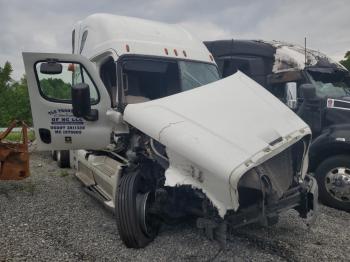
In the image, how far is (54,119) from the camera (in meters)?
4.96

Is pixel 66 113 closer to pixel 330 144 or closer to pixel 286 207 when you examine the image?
pixel 286 207

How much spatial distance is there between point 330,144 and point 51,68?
388 cm

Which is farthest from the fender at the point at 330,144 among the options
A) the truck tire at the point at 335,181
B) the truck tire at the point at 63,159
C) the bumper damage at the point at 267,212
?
the truck tire at the point at 63,159

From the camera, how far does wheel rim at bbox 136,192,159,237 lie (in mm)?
3992

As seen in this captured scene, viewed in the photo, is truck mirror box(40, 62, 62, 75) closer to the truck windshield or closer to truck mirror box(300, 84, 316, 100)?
the truck windshield

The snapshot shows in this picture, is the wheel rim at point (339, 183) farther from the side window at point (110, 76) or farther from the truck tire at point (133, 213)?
the side window at point (110, 76)

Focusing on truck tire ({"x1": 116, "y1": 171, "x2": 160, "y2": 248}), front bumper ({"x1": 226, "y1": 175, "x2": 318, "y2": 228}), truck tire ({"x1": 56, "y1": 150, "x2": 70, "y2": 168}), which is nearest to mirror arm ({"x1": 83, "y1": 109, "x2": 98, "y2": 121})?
truck tire ({"x1": 116, "y1": 171, "x2": 160, "y2": 248})

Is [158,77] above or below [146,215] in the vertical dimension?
above

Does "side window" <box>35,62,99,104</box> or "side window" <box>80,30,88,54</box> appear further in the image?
"side window" <box>80,30,88,54</box>

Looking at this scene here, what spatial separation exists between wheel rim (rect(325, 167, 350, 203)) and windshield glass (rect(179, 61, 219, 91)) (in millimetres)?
2143

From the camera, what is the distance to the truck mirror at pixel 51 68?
186 inches

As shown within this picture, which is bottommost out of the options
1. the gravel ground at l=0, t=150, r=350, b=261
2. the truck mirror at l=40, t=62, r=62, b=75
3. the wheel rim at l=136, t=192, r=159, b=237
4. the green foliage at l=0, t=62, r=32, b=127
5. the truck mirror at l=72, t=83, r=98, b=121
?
the green foliage at l=0, t=62, r=32, b=127

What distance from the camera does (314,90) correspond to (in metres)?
6.24

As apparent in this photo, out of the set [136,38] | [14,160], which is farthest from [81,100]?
[14,160]
